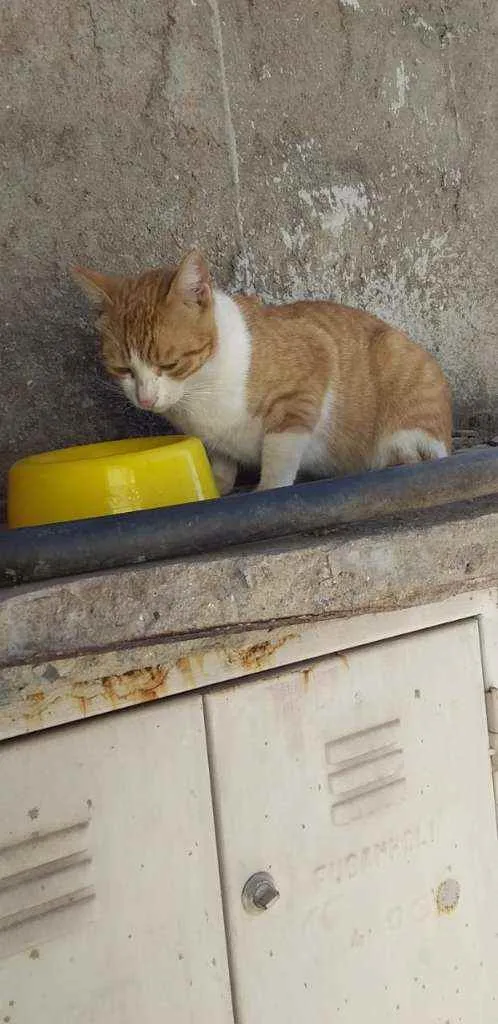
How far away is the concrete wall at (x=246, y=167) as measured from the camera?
4.42ft

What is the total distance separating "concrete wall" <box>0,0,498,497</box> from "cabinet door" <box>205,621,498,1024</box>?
621mm

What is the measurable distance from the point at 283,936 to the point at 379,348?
94 centimetres

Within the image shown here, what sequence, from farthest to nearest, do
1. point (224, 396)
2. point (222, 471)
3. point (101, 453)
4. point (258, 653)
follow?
point (222, 471), point (224, 396), point (101, 453), point (258, 653)

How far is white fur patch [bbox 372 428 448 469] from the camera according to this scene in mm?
1475

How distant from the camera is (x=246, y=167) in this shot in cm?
160

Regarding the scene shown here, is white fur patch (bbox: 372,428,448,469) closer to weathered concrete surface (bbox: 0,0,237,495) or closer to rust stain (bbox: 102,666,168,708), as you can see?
weathered concrete surface (bbox: 0,0,237,495)

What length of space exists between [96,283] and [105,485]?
1.26 feet

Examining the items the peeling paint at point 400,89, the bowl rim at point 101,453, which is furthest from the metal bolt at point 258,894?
the peeling paint at point 400,89

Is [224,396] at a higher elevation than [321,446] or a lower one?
higher

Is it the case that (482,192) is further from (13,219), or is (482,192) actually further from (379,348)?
(13,219)

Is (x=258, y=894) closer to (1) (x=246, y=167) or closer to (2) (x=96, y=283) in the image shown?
(2) (x=96, y=283)

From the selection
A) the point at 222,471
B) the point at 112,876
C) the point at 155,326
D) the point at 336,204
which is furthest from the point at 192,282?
the point at 112,876

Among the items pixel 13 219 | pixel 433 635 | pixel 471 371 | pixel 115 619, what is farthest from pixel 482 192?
pixel 115 619

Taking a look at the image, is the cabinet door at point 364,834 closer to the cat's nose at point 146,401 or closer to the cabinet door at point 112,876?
the cabinet door at point 112,876
